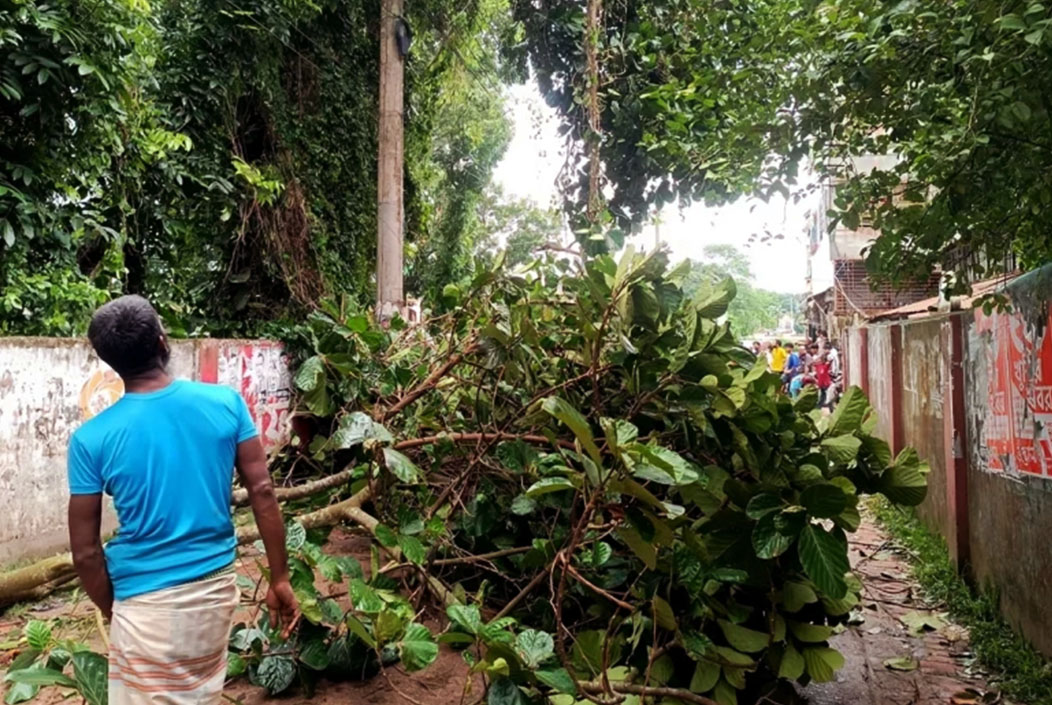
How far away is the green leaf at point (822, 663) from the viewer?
3.21 m

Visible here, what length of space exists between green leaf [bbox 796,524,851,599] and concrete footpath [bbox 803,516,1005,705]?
145 centimetres

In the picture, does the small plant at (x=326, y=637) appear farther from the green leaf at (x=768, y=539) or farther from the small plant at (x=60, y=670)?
the green leaf at (x=768, y=539)

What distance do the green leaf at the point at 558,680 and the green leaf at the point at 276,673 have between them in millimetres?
1030

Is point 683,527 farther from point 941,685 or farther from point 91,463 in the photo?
point 91,463

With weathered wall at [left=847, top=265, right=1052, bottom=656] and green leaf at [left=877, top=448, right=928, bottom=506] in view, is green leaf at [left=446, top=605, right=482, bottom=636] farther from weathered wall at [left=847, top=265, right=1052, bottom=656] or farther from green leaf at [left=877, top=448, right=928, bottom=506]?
weathered wall at [left=847, top=265, right=1052, bottom=656]

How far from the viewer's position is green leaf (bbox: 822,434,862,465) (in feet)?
10.8

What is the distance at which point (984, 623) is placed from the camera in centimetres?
446

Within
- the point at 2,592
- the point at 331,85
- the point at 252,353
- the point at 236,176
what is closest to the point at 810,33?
the point at 2,592

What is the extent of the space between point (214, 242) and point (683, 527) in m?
6.66

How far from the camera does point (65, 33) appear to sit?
199 inches

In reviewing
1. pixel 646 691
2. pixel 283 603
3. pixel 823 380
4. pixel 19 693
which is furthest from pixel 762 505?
pixel 823 380

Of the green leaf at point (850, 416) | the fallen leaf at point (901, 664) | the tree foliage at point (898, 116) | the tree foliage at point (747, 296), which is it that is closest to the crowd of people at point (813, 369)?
the fallen leaf at point (901, 664)

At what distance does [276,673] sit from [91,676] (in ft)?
2.51

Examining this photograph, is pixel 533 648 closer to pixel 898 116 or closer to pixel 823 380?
pixel 898 116
